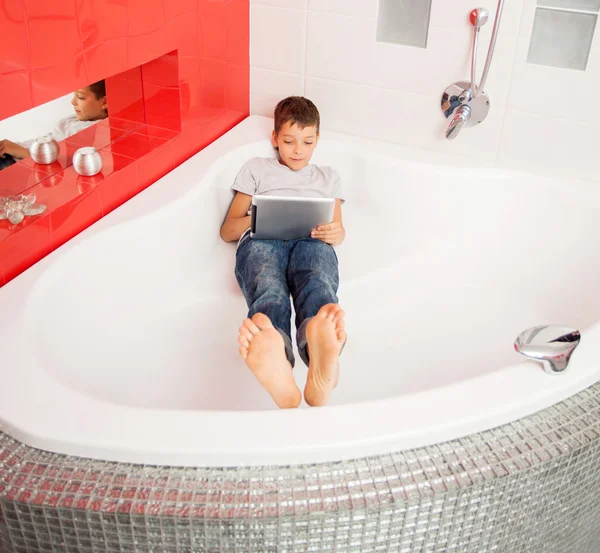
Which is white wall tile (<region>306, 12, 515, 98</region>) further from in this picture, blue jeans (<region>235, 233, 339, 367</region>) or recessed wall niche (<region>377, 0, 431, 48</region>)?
blue jeans (<region>235, 233, 339, 367</region>)

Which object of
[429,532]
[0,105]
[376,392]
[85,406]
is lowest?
[376,392]

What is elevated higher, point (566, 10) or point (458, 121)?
point (566, 10)

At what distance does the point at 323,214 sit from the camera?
1.96 m

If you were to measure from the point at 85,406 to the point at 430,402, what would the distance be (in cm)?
61

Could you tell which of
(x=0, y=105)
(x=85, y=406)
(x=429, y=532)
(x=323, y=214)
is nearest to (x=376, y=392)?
(x=323, y=214)

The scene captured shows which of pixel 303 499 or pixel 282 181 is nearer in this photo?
pixel 303 499

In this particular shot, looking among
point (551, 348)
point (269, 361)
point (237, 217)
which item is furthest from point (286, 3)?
point (551, 348)

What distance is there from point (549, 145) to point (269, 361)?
1288mm

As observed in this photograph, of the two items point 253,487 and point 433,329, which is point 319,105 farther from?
point 253,487

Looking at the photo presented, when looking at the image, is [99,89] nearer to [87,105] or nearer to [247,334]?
[87,105]

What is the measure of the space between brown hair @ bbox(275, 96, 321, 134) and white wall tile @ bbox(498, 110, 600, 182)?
0.61 metres

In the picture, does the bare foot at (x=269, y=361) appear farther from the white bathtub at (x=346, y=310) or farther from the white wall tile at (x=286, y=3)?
the white wall tile at (x=286, y=3)

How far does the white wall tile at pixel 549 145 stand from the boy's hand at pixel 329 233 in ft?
2.12

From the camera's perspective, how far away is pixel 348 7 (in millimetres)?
2234
